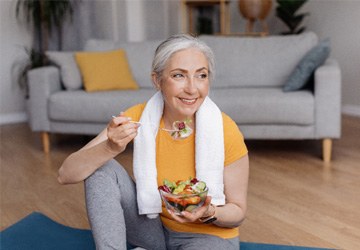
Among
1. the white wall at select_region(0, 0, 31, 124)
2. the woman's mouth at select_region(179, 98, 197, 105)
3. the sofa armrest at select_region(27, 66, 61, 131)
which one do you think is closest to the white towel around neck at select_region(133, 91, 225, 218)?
the woman's mouth at select_region(179, 98, 197, 105)

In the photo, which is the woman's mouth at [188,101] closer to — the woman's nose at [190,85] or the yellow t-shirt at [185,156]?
the woman's nose at [190,85]

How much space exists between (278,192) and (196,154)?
4.50 ft

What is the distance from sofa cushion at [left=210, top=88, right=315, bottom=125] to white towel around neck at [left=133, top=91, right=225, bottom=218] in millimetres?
1826

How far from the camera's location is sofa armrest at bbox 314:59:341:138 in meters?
3.33

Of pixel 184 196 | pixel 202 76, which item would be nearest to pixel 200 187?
pixel 184 196

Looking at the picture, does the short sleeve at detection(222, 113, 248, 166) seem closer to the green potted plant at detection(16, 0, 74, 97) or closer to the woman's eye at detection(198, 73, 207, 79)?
the woman's eye at detection(198, 73, 207, 79)

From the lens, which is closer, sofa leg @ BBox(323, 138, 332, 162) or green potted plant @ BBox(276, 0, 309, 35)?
sofa leg @ BBox(323, 138, 332, 162)

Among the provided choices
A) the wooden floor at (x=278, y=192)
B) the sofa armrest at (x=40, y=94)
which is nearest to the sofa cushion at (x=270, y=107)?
the wooden floor at (x=278, y=192)

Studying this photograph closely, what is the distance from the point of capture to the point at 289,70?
12.9ft

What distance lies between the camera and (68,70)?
404cm

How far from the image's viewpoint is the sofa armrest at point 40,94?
3.88 meters

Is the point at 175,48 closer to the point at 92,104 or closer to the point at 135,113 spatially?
the point at 135,113

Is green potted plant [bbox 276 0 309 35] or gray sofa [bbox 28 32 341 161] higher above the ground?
green potted plant [bbox 276 0 309 35]

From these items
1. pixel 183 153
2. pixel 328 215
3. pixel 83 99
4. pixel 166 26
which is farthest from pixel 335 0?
pixel 183 153
